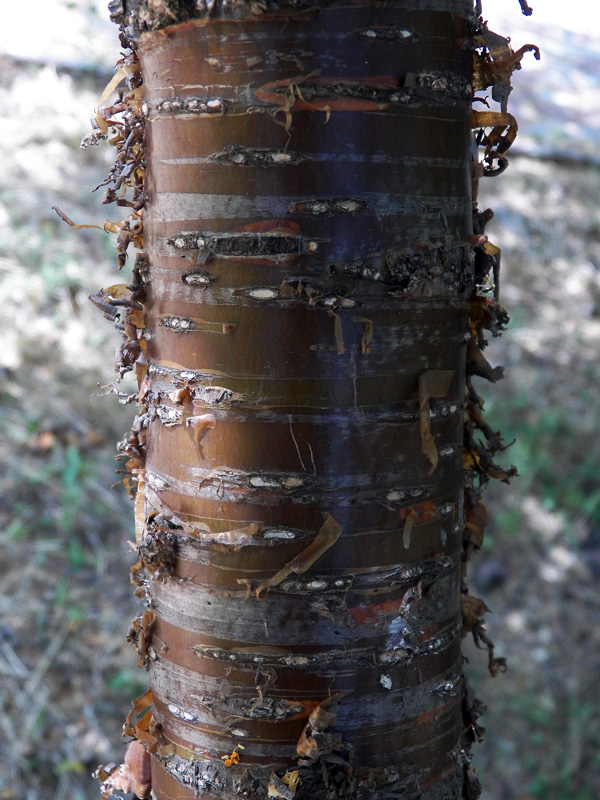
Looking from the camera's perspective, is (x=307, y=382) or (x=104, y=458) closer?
(x=307, y=382)

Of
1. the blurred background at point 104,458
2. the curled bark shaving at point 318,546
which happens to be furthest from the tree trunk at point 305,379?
the blurred background at point 104,458

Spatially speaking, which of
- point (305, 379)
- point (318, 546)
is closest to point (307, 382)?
point (305, 379)

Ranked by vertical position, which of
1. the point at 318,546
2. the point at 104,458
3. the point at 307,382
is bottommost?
the point at 104,458

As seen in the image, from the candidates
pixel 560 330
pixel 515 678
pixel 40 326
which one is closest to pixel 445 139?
pixel 40 326

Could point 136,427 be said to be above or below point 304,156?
below

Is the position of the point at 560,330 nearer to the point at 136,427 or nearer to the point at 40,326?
the point at 40,326

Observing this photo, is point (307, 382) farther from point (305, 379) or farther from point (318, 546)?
point (318, 546)

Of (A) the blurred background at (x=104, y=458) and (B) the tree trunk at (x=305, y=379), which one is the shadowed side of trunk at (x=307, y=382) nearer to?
(B) the tree trunk at (x=305, y=379)

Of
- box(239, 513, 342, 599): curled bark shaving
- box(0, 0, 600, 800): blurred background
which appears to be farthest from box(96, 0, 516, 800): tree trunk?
box(0, 0, 600, 800): blurred background
